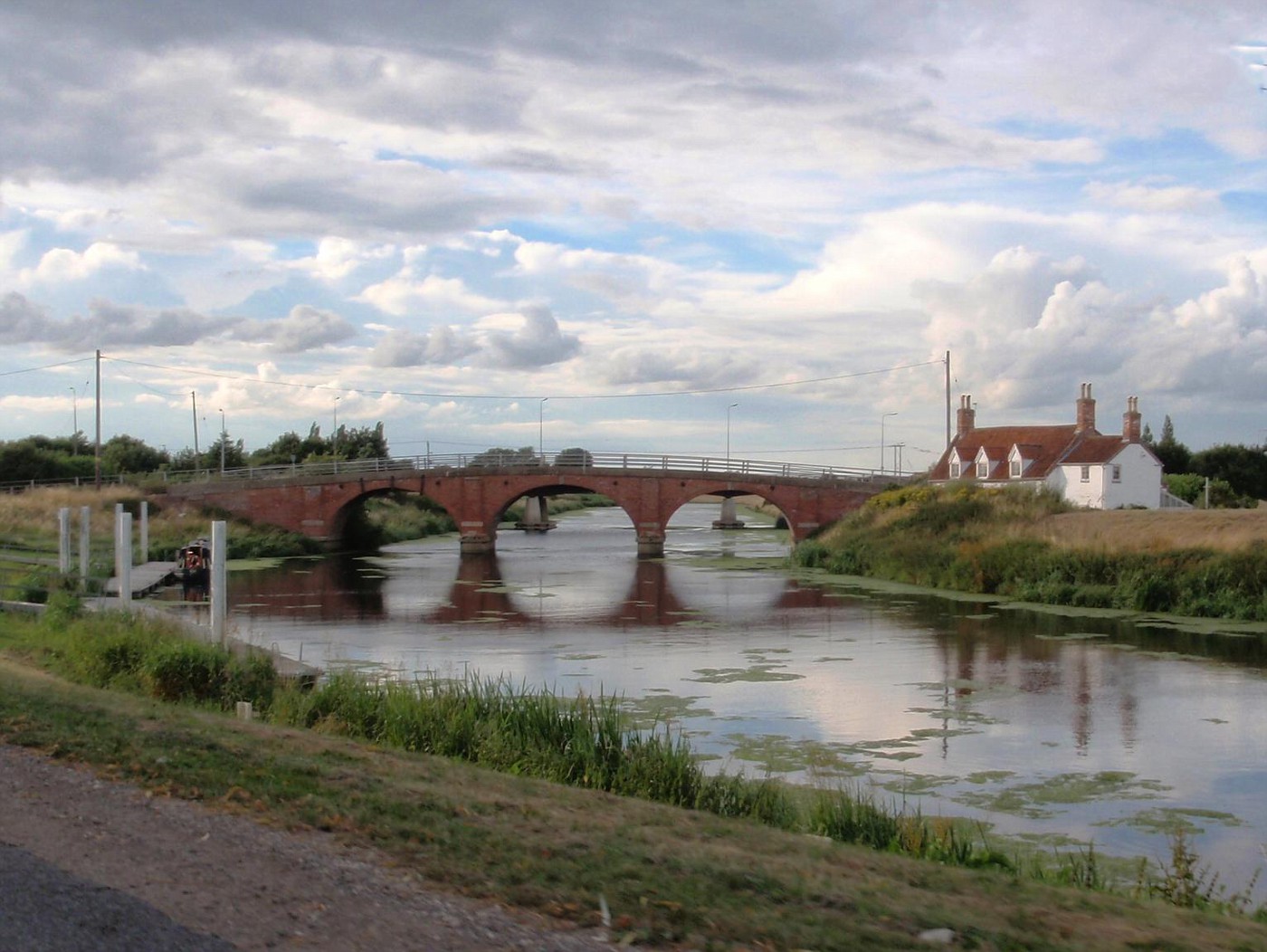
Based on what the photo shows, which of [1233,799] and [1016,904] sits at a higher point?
[1016,904]

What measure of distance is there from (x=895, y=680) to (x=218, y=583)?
10.1 m

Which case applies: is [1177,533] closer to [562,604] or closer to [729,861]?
[562,604]

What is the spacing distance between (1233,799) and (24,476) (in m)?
82.9

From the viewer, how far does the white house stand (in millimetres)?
56938

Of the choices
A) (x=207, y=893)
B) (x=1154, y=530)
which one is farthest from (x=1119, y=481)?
(x=207, y=893)

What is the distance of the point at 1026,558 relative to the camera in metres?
35.1

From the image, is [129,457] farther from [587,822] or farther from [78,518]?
[587,822]

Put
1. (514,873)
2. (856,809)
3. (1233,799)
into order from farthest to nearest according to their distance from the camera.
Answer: (1233,799) → (856,809) → (514,873)

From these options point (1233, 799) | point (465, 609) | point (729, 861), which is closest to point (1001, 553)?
point (465, 609)

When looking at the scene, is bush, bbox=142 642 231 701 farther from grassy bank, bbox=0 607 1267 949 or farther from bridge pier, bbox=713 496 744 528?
bridge pier, bbox=713 496 744 528

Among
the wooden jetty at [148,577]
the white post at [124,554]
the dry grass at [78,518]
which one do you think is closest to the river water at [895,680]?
the wooden jetty at [148,577]

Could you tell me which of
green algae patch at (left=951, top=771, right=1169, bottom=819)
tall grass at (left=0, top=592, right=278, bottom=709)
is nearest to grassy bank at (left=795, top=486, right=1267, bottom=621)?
green algae patch at (left=951, top=771, right=1169, bottom=819)

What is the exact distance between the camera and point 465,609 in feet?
110

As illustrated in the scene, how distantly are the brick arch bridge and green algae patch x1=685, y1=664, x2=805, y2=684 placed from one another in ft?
127
